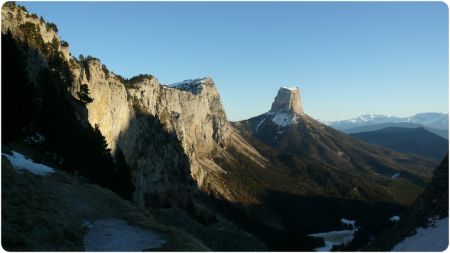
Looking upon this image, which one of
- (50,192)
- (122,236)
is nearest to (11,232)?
(122,236)

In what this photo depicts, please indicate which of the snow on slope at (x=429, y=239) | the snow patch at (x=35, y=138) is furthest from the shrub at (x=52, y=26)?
the snow on slope at (x=429, y=239)

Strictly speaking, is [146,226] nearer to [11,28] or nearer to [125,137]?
[11,28]

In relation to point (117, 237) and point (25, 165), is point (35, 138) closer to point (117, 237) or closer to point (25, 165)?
point (25, 165)

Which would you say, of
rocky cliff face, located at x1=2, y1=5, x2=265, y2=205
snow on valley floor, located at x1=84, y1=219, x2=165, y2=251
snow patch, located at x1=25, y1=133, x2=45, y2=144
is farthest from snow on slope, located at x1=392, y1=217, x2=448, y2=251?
rocky cliff face, located at x1=2, y1=5, x2=265, y2=205

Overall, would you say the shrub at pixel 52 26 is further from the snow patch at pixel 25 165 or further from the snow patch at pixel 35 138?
the snow patch at pixel 25 165

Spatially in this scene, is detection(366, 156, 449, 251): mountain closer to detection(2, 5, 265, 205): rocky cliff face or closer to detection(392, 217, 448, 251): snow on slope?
detection(392, 217, 448, 251): snow on slope

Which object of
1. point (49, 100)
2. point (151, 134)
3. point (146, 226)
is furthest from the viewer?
point (151, 134)
